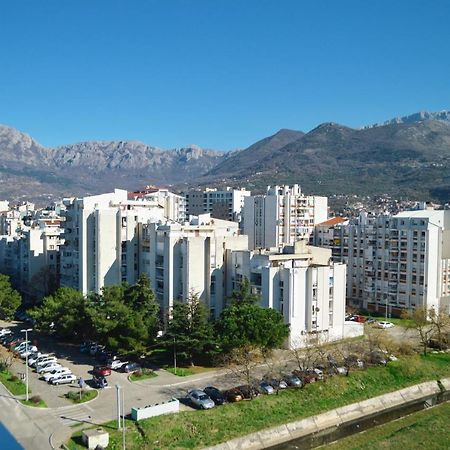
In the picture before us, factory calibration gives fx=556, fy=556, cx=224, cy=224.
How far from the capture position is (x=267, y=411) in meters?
29.8

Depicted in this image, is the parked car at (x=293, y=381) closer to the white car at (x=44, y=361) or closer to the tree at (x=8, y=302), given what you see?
the white car at (x=44, y=361)

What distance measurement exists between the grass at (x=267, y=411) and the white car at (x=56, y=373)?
25.6ft

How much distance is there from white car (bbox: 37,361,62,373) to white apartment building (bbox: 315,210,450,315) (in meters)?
34.2

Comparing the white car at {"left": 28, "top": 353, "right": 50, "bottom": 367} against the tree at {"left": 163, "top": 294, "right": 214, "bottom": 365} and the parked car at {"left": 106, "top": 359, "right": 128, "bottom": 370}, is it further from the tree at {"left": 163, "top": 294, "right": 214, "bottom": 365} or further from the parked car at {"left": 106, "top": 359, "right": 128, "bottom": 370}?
the tree at {"left": 163, "top": 294, "right": 214, "bottom": 365}

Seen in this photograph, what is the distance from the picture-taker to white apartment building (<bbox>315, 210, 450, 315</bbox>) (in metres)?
54.2

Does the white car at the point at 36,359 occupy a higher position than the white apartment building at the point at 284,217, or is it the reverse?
the white apartment building at the point at 284,217

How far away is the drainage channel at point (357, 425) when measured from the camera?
93.4 ft

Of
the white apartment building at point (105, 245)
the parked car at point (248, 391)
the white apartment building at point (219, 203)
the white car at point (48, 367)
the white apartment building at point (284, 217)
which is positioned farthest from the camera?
the white apartment building at point (219, 203)

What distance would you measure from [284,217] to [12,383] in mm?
44396

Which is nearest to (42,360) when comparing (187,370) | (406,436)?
(187,370)

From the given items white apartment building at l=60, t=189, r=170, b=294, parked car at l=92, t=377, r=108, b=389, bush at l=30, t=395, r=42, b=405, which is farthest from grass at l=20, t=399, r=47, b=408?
white apartment building at l=60, t=189, r=170, b=294

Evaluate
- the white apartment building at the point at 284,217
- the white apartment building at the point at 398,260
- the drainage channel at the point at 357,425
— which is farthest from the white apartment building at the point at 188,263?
the white apartment building at the point at 284,217

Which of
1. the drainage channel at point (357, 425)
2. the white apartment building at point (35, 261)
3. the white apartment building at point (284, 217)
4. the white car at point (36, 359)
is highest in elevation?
the white apartment building at point (284, 217)

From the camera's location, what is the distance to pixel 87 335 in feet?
139
